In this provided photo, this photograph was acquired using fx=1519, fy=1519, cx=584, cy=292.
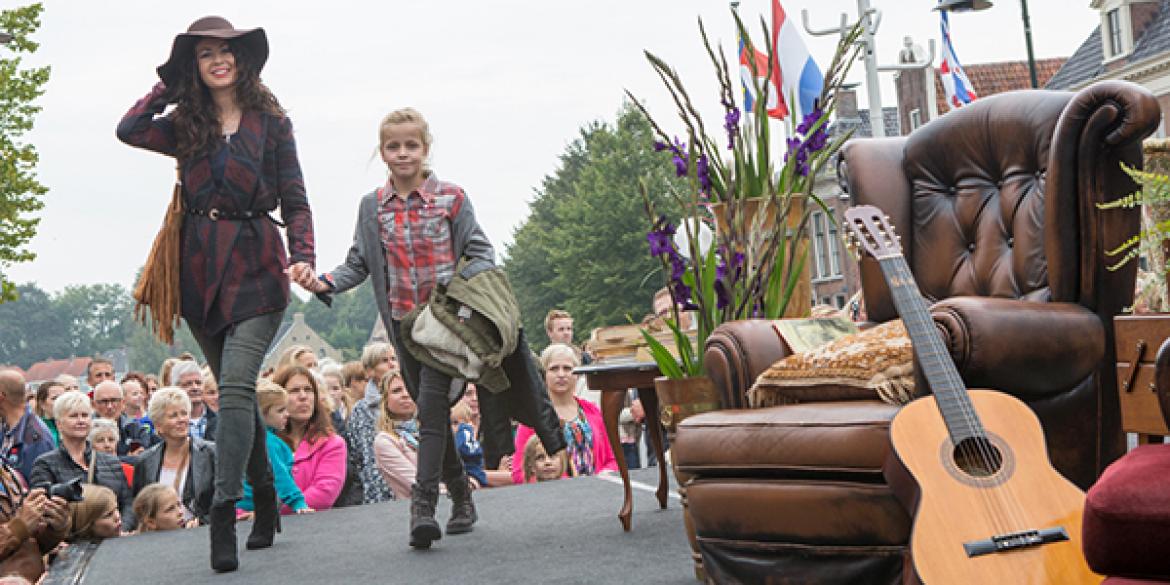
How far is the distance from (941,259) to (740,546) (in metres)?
1.96

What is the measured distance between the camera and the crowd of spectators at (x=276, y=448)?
8.84m

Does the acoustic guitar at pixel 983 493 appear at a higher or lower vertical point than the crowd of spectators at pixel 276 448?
higher

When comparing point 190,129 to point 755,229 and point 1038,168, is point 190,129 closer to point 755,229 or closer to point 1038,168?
point 755,229

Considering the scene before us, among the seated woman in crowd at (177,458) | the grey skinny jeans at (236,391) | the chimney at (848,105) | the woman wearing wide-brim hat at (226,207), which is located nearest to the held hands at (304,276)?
the woman wearing wide-brim hat at (226,207)

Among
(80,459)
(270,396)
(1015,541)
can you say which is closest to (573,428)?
(270,396)

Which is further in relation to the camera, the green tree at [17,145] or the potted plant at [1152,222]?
the green tree at [17,145]

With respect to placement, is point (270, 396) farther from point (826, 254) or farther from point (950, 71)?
point (826, 254)

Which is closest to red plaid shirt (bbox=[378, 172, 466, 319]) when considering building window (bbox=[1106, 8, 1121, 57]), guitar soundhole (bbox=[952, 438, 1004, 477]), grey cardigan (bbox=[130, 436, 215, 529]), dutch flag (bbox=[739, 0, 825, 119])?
grey cardigan (bbox=[130, 436, 215, 529])

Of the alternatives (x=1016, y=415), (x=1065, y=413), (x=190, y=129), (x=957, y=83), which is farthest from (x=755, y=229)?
(x=957, y=83)

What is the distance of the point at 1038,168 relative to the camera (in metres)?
5.60

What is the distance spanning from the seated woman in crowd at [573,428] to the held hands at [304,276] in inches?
150

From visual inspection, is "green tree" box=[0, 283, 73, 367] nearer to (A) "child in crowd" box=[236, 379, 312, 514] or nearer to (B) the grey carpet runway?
(A) "child in crowd" box=[236, 379, 312, 514]

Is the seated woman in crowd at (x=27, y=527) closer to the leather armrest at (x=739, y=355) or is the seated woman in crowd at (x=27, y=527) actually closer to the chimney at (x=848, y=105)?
the leather armrest at (x=739, y=355)

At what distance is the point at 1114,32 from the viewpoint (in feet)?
122
